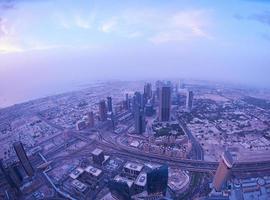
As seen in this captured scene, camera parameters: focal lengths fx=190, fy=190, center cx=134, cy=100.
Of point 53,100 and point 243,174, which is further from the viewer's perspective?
point 53,100

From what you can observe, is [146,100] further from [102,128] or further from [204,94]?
[204,94]

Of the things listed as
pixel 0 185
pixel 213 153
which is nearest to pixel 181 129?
pixel 213 153

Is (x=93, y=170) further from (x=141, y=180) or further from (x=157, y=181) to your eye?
(x=157, y=181)

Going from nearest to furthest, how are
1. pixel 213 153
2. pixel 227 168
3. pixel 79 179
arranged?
1. pixel 227 168
2. pixel 79 179
3. pixel 213 153

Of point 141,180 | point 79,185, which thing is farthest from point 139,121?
point 79,185

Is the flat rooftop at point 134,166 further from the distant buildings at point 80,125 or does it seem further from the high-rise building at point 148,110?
the high-rise building at point 148,110

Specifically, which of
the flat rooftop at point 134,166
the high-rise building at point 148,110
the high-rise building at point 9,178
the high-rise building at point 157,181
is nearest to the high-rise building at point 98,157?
the flat rooftop at point 134,166
